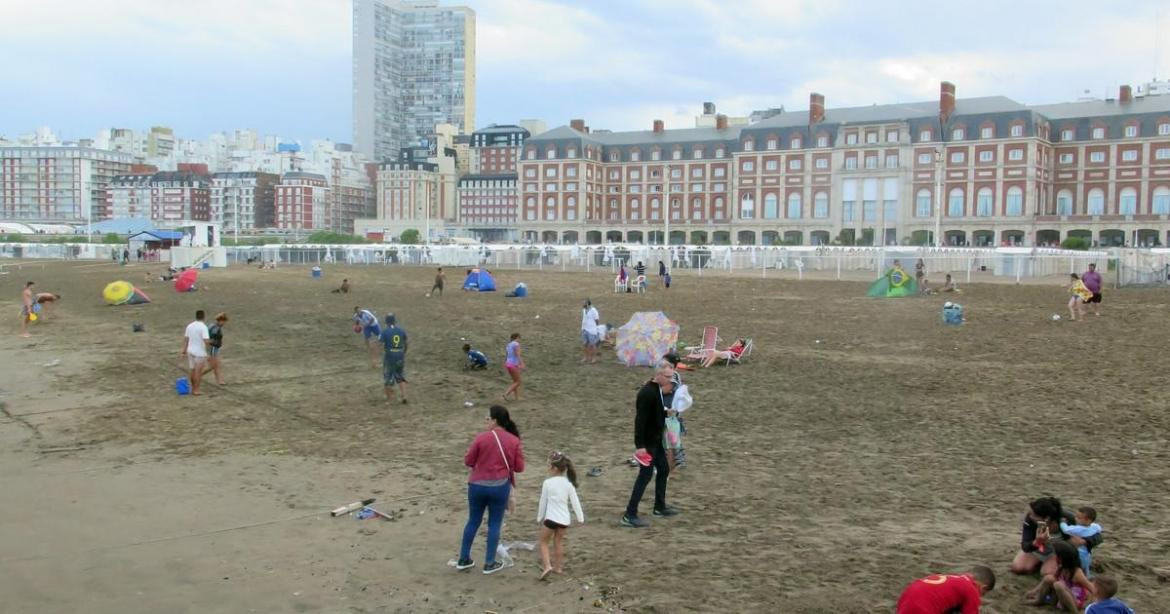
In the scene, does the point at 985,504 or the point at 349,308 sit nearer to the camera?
the point at 985,504

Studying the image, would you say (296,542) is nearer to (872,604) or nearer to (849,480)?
(872,604)

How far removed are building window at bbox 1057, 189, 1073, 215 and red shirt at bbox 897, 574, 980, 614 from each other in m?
87.2

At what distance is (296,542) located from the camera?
8125 mm

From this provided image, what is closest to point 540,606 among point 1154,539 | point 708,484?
point 708,484

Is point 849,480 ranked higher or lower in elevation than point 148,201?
lower

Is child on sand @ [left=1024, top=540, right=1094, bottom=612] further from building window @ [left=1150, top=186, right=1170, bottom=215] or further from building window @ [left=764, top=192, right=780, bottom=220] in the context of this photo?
building window @ [left=764, top=192, right=780, bottom=220]

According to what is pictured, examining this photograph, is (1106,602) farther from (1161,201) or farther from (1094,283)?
(1161,201)

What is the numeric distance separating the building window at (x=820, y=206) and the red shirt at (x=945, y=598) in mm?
84384

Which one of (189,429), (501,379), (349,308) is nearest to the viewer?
(189,429)

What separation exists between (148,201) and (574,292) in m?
142

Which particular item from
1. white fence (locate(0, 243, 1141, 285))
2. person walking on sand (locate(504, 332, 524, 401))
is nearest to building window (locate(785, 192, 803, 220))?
white fence (locate(0, 243, 1141, 285))

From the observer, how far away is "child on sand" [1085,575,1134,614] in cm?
599

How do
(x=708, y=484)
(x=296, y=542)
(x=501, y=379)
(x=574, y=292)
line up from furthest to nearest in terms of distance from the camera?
1. (x=574, y=292)
2. (x=501, y=379)
3. (x=708, y=484)
4. (x=296, y=542)

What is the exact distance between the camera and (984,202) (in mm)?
80250
